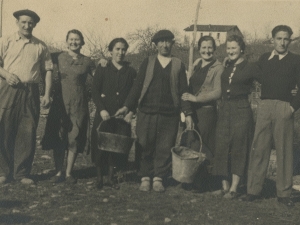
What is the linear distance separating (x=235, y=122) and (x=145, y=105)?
44.5 inches

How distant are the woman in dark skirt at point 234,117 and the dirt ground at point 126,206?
1.38ft

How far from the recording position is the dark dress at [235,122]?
5.06 m

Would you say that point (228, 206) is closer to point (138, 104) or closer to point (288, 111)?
point (288, 111)

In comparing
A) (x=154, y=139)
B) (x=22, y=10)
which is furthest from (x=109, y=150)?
(x=22, y=10)

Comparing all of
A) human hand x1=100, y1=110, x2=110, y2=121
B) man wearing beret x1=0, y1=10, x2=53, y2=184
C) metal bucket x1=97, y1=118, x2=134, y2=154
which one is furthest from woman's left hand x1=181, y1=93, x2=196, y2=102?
man wearing beret x1=0, y1=10, x2=53, y2=184

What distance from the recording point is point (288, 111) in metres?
4.77

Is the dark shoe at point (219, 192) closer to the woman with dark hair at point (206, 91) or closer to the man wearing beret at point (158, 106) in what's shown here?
the woman with dark hair at point (206, 91)

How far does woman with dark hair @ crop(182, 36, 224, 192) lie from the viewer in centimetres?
525

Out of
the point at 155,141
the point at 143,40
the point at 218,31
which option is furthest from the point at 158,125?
the point at 218,31

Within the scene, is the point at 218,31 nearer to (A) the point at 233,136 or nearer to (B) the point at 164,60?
(B) the point at 164,60

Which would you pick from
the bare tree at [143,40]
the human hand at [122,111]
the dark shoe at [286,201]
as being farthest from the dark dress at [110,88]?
the bare tree at [143,40]

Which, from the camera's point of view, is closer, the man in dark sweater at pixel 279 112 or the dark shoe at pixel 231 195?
the man in dark sweater at pixel 279 112

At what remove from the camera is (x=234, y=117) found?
5.12m

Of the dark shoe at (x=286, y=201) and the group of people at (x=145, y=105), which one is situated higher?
the group of people at (x=145, y=105)
